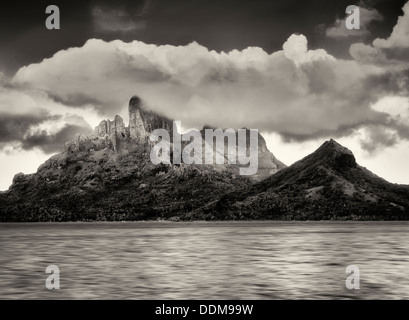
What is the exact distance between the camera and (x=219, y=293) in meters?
45.9

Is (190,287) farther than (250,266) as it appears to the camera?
No

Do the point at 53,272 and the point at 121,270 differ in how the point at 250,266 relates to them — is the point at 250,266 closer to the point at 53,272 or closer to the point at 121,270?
the point at 121,270

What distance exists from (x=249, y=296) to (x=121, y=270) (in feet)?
89.5

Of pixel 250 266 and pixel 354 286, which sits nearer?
pixel 354 286
